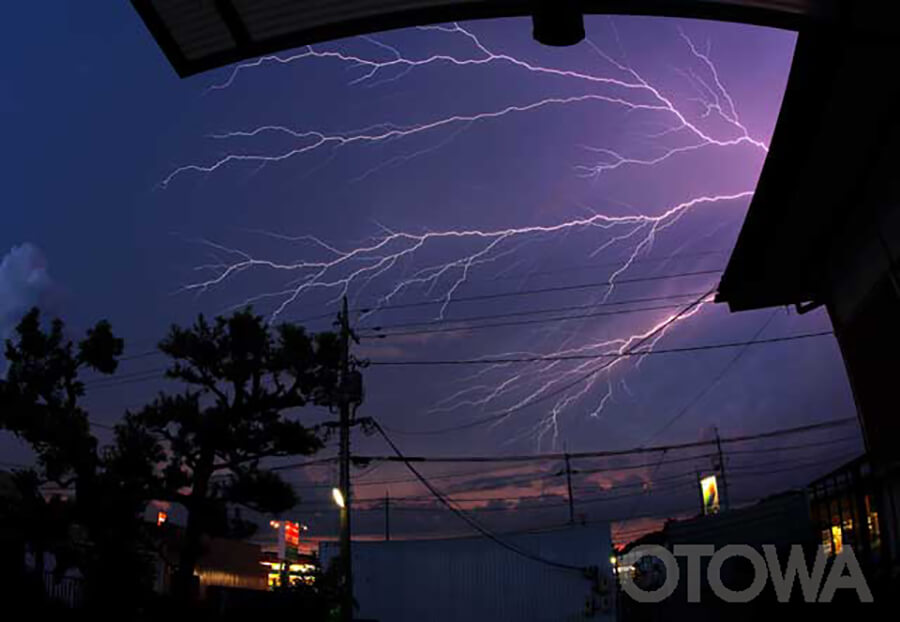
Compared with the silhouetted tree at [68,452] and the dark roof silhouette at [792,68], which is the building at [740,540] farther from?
the silhouetted tree at [68,452]

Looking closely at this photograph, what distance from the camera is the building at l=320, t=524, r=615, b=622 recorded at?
96.8 ft

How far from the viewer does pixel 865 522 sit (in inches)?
290

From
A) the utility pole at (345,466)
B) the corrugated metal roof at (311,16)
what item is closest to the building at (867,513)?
the corrugated metal roof at (311,16)

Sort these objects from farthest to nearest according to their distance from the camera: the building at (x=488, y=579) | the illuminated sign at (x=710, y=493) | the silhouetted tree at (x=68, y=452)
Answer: the illuminated sign at (x=710, y=493) → the building at (x=488, y=579) → the silhouetted tree at (x=68, y=452)

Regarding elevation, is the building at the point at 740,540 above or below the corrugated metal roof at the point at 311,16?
below

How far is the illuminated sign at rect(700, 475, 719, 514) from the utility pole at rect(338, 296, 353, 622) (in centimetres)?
2358

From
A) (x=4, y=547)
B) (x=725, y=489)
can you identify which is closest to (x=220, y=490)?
(x=4, y=547)

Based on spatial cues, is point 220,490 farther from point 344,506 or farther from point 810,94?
point 810,94

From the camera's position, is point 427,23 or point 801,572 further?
point 801,572

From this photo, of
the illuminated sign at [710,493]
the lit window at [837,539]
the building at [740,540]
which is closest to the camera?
the lit window at [837,539]

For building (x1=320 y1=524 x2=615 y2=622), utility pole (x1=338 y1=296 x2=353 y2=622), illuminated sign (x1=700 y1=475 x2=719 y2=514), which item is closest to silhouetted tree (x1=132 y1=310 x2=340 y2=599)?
utility pole (x1=338 y1=296 x2=353 y2=622)

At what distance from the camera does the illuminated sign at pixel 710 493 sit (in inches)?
1542

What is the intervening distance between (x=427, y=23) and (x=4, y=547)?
14879 millimetres

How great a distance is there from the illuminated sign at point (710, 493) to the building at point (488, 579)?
11.3m
